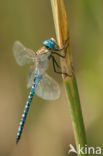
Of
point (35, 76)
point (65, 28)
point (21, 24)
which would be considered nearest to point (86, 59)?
point (35, 76)

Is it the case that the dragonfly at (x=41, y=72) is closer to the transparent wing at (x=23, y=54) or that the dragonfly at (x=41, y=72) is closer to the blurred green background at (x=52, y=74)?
→ the transparent wing at (x=23, y=54)

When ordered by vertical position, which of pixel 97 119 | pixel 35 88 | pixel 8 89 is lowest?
pixel 97 119

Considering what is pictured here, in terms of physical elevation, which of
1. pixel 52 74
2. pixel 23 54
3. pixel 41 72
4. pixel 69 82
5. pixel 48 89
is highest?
pixel 52 74

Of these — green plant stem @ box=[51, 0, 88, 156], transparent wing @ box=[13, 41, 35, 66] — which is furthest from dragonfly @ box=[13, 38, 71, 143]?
green plant stem @ box=[51, 0, 88, 156]

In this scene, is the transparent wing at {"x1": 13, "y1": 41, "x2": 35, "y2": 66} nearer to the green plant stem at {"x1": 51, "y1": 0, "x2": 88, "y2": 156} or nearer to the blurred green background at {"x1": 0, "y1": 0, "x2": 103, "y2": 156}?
the blurred green background at {"x1": 0, "y1": 0, "x2": 103, "y2": 156}

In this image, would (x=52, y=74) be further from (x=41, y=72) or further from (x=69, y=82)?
(x=69, y=82)

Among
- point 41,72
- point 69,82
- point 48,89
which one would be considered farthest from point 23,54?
point 69,82

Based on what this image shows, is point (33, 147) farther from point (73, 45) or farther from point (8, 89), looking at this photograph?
point (73, 45)
